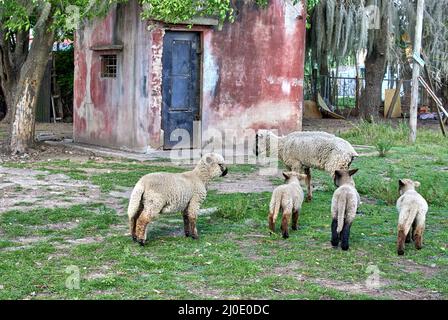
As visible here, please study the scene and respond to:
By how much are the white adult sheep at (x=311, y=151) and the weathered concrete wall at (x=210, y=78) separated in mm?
5027

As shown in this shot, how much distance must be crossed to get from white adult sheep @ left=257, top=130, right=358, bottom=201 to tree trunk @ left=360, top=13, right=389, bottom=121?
42.3ft

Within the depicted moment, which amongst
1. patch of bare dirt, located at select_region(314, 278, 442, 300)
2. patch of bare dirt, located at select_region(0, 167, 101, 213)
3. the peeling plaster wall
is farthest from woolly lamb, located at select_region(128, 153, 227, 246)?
the peeling plaster wall

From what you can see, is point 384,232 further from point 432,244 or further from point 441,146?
point 441,146

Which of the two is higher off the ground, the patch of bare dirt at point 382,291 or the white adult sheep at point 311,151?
the white adult sheep at point 311,151

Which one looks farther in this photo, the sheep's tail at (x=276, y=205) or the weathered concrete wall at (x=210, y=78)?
the weathered concrete wall at (x=210, y=78)

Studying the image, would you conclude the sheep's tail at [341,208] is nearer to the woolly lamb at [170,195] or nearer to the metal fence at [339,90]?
the woolly lamb at [170,195]

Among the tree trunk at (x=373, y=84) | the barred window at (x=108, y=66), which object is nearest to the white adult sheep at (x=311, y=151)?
the barred window at (x=108, y=66)

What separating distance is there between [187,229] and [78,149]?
8.18 meters

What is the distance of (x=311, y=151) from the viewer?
32.2ft

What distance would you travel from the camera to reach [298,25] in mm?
16750

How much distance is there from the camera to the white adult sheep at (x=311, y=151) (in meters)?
9.61

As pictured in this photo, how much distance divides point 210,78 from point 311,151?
6.22m

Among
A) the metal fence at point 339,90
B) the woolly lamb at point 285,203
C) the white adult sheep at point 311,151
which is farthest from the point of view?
the metal fence at point 339,90
